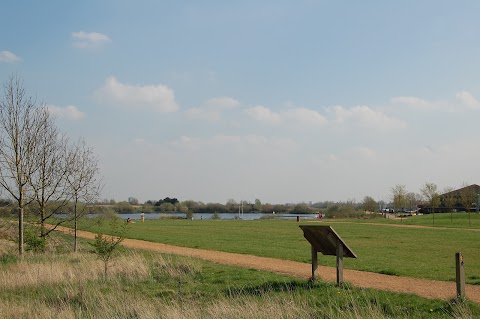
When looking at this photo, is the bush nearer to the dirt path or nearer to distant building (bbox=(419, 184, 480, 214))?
the dirt path

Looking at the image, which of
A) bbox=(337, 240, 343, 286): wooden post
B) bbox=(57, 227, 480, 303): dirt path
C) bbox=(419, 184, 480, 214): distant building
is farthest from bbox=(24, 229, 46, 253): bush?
bbox=(419, 184, 480, 214): distant building

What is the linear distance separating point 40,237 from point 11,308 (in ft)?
34.5

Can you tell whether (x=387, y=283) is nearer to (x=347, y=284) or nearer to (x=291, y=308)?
(x=347, y=284)

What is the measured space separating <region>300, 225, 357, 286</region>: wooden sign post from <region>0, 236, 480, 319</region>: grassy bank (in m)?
0.63

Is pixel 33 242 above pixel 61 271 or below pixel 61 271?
above

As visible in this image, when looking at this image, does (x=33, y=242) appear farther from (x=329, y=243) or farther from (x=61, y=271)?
(x=329, y=243)

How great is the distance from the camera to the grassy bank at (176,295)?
1020cm

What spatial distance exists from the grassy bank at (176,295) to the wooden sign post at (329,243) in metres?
0.63

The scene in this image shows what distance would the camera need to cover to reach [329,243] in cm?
1357

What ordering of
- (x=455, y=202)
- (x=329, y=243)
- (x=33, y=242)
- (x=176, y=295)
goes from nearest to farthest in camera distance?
1. (x=176, y=295)
2. (x=329, y=243)
3. (x=33, y=242)
4. (x=455, y=202)

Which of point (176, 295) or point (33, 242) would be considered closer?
point (176, 295)

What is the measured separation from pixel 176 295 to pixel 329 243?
401 centimetres

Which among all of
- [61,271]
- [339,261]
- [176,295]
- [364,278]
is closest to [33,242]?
[61,271]

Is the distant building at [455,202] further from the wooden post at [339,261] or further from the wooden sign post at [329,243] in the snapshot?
the wooden post at [339,261]
